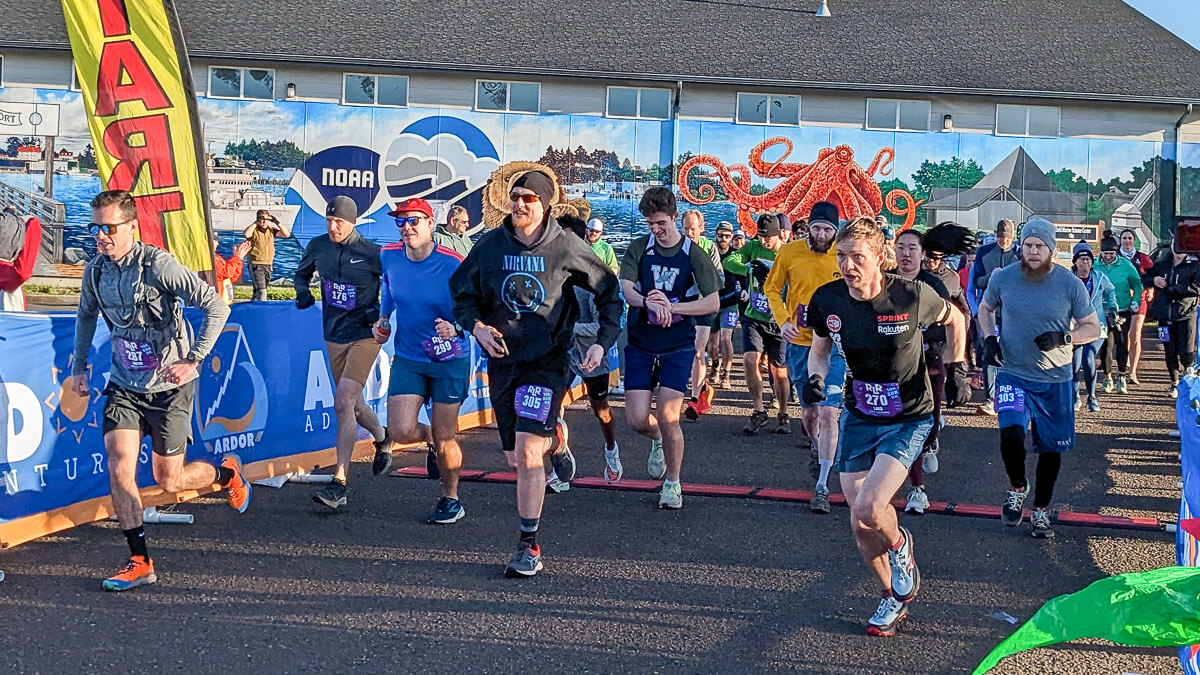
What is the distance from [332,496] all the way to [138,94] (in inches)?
109

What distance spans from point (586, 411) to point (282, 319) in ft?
15.8

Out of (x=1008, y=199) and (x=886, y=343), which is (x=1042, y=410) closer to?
(x=886, y=343)

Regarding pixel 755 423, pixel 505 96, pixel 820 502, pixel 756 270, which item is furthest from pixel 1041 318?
pixel 505 96

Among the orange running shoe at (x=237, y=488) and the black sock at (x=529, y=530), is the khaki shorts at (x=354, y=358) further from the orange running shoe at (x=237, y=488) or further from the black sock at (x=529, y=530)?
the black sock at (x=529, y=530)

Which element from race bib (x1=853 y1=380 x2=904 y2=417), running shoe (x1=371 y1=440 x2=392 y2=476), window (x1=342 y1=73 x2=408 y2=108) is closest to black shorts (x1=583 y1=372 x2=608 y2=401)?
running shoe (x1=371 y1=440 x2=392 y2=476)

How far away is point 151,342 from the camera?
634cm

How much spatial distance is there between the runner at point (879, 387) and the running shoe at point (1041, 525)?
2.10 metres

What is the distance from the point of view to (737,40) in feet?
121

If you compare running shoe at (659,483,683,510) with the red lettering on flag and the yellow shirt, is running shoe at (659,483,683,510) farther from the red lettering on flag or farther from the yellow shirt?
the red lettering on flag

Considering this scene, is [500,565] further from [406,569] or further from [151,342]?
[151,342]

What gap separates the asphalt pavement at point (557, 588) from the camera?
515 cm

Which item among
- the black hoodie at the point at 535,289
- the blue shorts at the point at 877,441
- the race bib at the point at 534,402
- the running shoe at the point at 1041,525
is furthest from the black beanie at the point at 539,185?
the running shoe at the point at 1041,525

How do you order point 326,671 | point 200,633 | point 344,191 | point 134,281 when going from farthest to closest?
point 344,191 < point 134,281 < point 200,633 < point 326,671

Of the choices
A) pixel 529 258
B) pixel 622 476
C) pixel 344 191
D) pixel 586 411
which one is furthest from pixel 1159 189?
pixel 529 258
